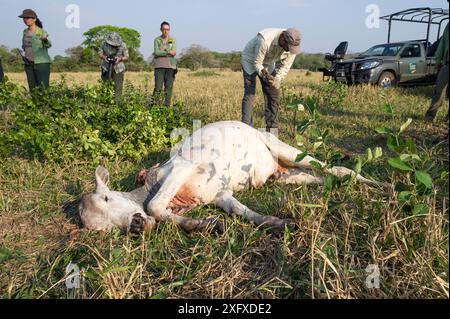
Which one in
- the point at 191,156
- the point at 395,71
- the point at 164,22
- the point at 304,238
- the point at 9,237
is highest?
the point at 164,22

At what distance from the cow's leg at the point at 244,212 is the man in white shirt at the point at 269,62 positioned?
2.77 m

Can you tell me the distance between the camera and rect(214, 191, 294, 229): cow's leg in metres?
2.83

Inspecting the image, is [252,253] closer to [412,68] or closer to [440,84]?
[440,84]

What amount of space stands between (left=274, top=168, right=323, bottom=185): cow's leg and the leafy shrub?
1.90m

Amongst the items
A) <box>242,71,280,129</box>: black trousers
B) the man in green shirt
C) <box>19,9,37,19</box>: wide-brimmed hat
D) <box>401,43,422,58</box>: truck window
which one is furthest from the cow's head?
<box>401,43,422,58</box>: truck window

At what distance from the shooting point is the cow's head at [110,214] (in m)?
2.99

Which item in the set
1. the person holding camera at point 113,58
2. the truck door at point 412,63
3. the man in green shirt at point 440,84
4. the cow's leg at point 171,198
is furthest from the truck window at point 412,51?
the cow's leg at point 171,198

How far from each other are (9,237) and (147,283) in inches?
64.2

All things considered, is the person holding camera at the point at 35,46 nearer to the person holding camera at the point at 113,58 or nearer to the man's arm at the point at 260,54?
the person holding camera at the point at 113,58

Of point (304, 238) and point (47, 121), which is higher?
point (47, 121)

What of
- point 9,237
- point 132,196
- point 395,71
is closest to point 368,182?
point 132,196

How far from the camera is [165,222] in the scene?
308cm
